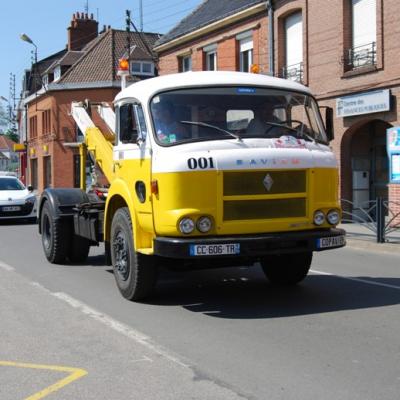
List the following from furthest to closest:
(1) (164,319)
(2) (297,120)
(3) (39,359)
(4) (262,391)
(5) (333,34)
A: 1. (5) (333,34)
2. (2) (297,120)
3. (1) (164,319)
4. (3) (39,359)
5. (4) (262,391)

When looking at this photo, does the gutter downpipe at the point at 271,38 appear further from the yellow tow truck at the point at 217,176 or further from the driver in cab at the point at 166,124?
the driver in cab at the point at 166,124

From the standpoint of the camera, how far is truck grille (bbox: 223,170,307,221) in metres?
6.64

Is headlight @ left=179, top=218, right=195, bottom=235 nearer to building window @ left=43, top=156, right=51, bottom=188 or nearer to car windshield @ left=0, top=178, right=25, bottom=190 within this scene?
car windshield @ left=0, top=178, right=25, bottom=190

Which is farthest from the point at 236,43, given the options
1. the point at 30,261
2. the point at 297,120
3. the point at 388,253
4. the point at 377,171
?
the point at 297,120

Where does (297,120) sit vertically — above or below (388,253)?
above

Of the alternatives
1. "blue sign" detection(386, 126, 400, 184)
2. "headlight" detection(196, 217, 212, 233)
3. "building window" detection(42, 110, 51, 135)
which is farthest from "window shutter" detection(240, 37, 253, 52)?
"building window" detection(42, 110, 51, 135)

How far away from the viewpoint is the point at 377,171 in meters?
19.5

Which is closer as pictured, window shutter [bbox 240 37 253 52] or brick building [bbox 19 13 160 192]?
window shutter [bbox 240 37 253 52]

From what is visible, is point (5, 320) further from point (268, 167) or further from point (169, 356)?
point (268, 167)

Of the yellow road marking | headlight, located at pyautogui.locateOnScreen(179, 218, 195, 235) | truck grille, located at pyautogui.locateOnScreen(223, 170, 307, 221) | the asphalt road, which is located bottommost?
the yellow road marking

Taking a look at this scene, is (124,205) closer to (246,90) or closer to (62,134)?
(246,90)

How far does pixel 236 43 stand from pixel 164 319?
18094mm

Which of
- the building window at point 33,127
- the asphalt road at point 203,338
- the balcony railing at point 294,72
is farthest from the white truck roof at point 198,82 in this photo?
the building window at point 33,127

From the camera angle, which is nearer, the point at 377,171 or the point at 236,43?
the point at 377,171
